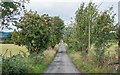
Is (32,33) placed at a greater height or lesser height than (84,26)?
lesser

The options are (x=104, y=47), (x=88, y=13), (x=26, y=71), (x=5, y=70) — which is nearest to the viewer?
(x=5, y=70)

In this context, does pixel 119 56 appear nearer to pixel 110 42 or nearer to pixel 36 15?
pixel 110 42

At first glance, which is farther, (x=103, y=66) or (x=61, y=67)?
(x=61, y=67)

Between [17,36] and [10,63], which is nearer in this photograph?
[10,63]

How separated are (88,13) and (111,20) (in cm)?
1342

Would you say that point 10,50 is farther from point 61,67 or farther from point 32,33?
point 61,67

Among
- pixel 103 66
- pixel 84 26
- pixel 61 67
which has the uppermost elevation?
pixel 84 26

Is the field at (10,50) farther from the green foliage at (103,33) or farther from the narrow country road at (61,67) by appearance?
the green foliage at (103,33)

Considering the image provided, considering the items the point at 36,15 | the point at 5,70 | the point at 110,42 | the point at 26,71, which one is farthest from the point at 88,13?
the point at 5,70

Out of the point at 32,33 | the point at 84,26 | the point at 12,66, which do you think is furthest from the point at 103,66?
the point at 84,26

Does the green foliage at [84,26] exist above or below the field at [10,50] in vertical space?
above

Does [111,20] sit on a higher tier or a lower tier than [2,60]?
higher

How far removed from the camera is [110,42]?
28438 millimetres

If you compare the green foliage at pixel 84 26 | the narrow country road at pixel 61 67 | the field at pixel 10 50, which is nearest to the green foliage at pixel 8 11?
the field at pixel 10 50
